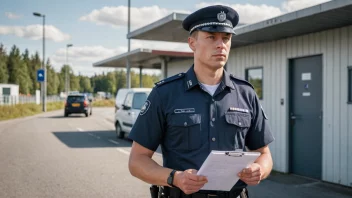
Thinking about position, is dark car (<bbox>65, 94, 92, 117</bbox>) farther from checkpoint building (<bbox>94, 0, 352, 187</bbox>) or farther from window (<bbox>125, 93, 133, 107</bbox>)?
checkpoint building (<bbox>94, 0, 352, 187</bbox>)

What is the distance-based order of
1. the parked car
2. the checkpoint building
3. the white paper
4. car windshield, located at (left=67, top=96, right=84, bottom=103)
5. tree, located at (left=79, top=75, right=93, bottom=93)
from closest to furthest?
1. the checkpoint building
2. the white paper
3. the parked car
4. car windshield, located at (left=67, top=96, right=84, bottom=103)
5. tree, located at (left=79, top=75, right=93, bottom=93)

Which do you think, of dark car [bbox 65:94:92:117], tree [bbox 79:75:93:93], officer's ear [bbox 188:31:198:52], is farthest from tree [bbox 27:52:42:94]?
officer's ear [bbox 188:31:198:52]

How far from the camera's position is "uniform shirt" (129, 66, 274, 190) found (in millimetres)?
2309

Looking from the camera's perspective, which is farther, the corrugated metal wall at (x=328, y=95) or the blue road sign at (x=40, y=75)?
the blue road sign at (x=40, y=75)

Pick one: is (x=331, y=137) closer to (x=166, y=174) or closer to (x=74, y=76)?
(x=166, y=174)

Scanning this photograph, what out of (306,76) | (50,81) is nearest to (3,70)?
(50,81)

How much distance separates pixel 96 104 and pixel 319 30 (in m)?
57.1

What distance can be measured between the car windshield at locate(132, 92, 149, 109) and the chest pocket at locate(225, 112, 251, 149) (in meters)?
11.4

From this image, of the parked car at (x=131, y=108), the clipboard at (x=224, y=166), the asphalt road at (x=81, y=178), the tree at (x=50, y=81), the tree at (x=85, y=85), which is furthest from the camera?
the tree at (x=85, y=85)

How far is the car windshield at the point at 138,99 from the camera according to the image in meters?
13.7

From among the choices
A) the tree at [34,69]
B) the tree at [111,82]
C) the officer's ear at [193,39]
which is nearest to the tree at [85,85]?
the tree at [111,82]

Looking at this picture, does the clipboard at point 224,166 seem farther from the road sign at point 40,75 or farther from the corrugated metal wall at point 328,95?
the road sign at point 40,75

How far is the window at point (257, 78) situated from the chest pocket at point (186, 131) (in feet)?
26.5

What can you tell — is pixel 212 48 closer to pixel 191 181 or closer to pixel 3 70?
pixel 191 181
